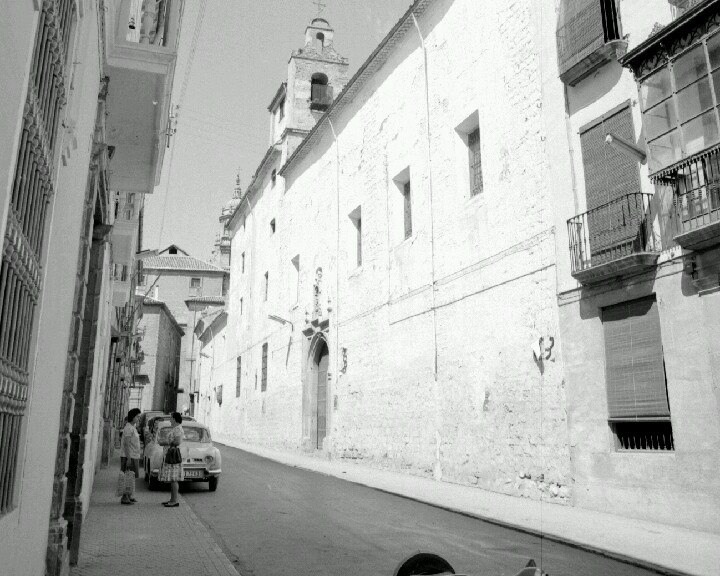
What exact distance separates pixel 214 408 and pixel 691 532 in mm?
37987

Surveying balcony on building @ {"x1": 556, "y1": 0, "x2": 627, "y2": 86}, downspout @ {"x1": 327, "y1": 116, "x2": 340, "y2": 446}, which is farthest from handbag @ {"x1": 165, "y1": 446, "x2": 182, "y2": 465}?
downspout @ {"x1": 327, "y1": 116, "x2": 340, "y2": 446}

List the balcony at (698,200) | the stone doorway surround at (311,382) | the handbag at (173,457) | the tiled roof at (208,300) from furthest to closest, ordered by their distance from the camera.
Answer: the tiled roof at (208,300) < the stone doorway surround at (311,382) < the handbag at (173,457) < the balcony at (698,200)

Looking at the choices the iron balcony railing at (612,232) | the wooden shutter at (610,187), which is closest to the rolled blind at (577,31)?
the wooden shutter at (610,187)

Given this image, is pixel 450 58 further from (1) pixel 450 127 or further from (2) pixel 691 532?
(2) pixel 691 532

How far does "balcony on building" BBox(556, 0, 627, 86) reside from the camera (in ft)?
35.2

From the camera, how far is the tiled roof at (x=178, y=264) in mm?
59669

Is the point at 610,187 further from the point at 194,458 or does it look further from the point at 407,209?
the point at 194,458

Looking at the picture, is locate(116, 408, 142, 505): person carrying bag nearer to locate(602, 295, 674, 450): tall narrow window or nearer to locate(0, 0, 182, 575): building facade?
locate(0, 0, 182, 575): building facade

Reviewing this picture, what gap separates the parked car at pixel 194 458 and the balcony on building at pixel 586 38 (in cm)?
991

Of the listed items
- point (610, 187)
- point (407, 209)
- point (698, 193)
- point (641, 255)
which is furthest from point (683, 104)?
point (407, 209)

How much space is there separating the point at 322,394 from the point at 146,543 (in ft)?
51.7

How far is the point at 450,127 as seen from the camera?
1547cm

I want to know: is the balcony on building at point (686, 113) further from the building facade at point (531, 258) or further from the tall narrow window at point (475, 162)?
the tall narrow window at point (475, 162)

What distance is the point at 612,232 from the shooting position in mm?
10180
